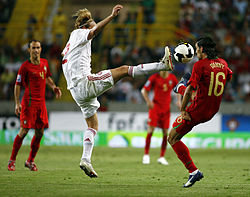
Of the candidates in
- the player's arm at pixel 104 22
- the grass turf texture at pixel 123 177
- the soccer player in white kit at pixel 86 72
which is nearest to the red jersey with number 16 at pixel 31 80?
the grass turf texture at pixel 123 177

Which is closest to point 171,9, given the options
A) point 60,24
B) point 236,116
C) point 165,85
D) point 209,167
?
point 60,24

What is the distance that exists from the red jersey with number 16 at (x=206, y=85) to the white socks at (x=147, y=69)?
19.4 inches

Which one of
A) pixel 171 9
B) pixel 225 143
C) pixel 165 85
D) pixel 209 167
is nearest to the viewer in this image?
pixel 209 167

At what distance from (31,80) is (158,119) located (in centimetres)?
390

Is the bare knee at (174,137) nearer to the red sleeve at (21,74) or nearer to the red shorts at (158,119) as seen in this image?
the red sleeve at (21,74)

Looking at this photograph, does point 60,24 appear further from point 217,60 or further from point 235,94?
point 217,60

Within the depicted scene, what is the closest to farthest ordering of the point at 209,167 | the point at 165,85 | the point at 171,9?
the point at 209,167 < the point at 165,85 < the point at 171,9

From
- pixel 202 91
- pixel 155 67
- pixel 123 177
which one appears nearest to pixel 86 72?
pixel 155 67

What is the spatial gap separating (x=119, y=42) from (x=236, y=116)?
642 centimetres

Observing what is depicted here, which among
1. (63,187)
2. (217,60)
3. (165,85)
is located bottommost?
(63,187)

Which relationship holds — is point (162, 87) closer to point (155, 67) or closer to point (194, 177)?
point (155, 67)

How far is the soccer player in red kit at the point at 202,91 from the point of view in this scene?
728cm

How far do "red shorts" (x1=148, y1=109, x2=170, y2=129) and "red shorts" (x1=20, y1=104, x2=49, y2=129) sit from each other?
3.41 m

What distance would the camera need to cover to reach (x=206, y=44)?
24.3 ft
